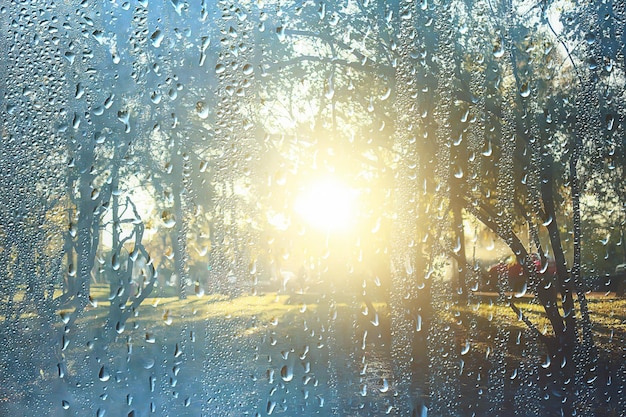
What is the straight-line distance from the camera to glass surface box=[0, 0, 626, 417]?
4.31 ft

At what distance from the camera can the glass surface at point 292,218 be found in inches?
51.7

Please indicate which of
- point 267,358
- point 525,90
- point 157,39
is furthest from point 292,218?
point 525,90

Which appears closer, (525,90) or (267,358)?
(267,358)

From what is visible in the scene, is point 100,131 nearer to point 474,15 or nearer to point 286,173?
point 286,173

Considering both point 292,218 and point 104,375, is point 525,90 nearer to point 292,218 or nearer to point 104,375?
point 292,218

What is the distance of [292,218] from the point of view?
4.40 ft

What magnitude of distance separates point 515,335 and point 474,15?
0.91 meters

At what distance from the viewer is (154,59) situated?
4.39ft

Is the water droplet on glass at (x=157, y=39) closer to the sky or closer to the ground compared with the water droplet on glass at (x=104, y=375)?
closer to the sky

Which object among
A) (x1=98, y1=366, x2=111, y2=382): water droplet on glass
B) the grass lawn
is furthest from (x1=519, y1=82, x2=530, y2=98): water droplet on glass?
(x1=98, y1=366, x2=111, y2=382): water droplet on glass

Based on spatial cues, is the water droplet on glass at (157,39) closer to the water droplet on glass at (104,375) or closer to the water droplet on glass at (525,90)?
the water droplet on glass at (104,375)

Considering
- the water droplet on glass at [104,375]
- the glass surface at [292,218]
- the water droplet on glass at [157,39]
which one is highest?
the water droplet on glass at [157,39]

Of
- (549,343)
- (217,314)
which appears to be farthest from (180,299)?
(549,343)

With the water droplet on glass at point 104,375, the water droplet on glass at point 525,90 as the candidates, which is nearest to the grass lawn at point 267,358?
the water droplet on glass at point 104,375
